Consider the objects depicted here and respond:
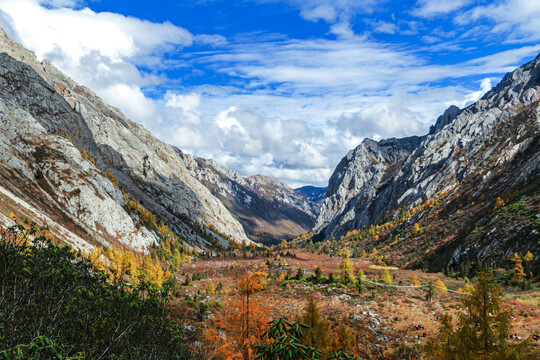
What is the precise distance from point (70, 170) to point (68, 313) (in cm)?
12561

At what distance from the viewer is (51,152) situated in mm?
110750

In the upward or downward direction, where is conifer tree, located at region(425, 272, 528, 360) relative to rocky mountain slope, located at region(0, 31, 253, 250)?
downward

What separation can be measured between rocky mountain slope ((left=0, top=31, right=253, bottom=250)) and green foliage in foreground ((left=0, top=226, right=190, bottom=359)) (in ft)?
239

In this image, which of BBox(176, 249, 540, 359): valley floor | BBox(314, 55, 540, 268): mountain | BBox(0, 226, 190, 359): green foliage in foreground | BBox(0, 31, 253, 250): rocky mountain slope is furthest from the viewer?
BBox(0, 31, 253, 250): rocky mountain slope

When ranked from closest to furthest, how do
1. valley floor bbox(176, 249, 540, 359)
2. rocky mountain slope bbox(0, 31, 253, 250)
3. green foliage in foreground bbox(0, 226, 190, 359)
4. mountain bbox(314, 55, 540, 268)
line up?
1. green foliage in foreground bbox(0, 226, 190, 359)
2. valley floor bbox(176, 249, 540, 359)
3. mountain bbox(314, 55, 540, 268)
4. rocky mountain slope bbox(0, 31, 253, 250)

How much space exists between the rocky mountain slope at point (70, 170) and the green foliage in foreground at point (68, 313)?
72701 mm

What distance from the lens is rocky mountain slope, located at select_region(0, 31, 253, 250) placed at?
91938mm

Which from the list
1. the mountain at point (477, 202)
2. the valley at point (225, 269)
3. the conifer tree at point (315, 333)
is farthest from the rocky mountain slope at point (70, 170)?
the mountain at point (477, 202)

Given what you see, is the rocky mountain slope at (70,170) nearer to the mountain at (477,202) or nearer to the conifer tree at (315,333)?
the conifer tree at (315,333)

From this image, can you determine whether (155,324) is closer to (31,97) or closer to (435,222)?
(435,222)

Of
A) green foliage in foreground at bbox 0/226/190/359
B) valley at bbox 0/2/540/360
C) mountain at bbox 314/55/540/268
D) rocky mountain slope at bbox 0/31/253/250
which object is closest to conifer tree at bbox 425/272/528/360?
valley at bbox 0/2/540/360

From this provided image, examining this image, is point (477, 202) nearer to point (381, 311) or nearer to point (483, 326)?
point (381, 311)

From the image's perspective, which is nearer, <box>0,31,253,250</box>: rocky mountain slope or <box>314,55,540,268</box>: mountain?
<box>314,55,540,268</box>: mountain

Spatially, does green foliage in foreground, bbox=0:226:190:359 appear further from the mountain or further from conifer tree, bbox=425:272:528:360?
the mountain
